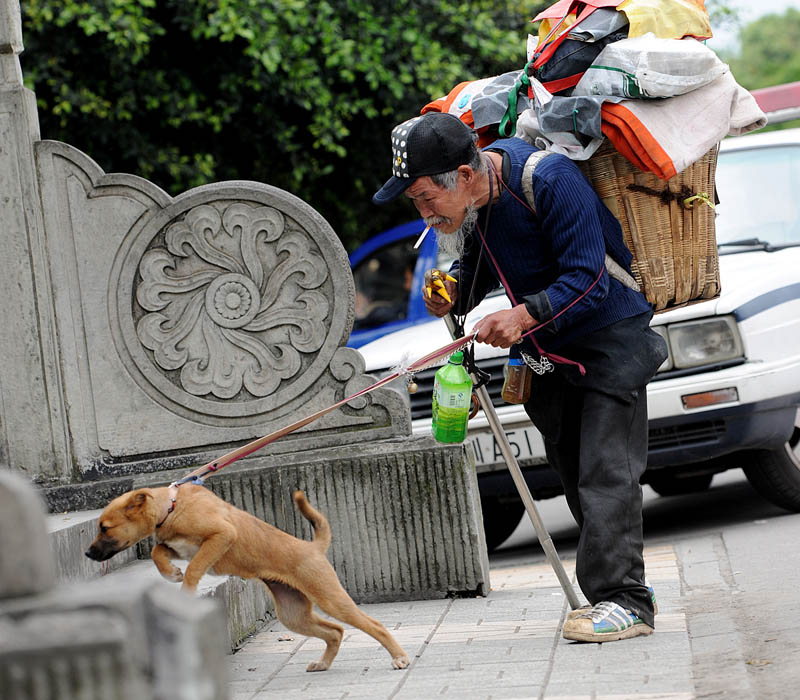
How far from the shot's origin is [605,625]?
4207 mm

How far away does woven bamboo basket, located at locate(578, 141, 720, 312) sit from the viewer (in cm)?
434

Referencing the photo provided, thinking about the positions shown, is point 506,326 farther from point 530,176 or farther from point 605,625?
point 605,625

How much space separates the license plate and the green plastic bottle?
2.04 metres

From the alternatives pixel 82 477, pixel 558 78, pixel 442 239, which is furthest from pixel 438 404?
pixel 82 477

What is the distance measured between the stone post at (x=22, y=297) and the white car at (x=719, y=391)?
1.74m

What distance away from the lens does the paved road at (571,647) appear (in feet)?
12.3

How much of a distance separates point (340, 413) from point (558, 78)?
1959 mm

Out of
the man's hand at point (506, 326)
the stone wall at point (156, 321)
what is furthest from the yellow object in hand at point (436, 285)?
the stone wall at point (156, 321)

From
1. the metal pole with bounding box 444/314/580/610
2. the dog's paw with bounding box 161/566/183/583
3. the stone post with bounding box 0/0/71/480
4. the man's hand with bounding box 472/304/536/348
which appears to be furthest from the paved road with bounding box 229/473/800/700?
the stone post with bounding box 0/0/71/480

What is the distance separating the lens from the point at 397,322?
838 cm

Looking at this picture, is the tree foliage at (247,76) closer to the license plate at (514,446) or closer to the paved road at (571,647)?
the license plate at (514,446)

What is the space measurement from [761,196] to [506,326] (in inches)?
162

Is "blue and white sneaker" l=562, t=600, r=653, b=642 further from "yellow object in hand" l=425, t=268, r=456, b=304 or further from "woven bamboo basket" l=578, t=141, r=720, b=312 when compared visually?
"yellow object in hand" l=425, t=268, r=456, b=304

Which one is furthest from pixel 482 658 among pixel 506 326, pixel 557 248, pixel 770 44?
pixel 770 44
